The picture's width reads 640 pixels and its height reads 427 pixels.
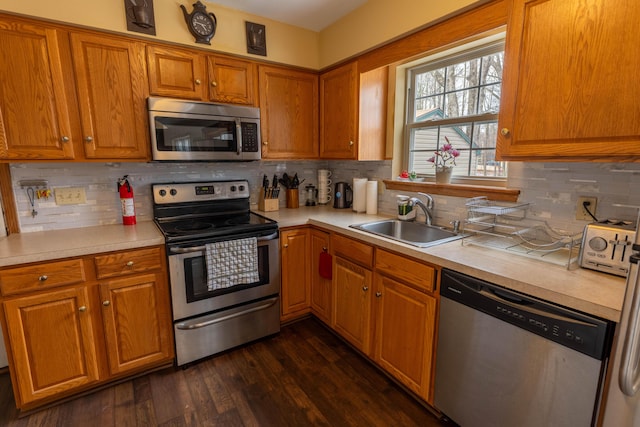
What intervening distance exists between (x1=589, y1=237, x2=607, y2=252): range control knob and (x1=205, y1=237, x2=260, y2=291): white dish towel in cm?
174

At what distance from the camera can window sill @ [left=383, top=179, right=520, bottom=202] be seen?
173 centimetres

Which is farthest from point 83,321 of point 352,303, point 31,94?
point 352,303

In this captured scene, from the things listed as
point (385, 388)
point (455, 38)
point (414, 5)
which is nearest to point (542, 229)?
point (455, 38)

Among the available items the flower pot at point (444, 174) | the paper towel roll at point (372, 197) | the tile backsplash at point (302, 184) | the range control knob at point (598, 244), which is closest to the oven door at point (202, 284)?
the tile backsplash at point (302, 184)

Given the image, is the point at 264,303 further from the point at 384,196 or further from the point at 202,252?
the point at 384,196

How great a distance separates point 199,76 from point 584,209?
2361 millimetres

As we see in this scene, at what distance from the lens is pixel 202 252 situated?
6.36ft

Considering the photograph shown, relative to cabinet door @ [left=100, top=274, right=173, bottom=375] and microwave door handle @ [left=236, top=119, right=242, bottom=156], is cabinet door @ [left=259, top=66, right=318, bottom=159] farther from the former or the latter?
cabinet door @ [left=100, top=274, right=173, bottom=375]

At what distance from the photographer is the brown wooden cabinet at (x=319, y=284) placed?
230 centimetres

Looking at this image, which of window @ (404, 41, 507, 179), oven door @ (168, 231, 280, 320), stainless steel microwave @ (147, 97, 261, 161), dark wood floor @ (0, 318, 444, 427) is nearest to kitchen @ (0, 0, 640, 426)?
window @ (404, 41, 507, 179)

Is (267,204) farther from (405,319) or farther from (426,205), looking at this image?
(405,319)

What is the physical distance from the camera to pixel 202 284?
1990 mm

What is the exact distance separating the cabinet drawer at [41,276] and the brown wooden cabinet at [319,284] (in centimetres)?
143

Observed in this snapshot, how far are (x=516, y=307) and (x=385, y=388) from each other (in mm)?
1008
